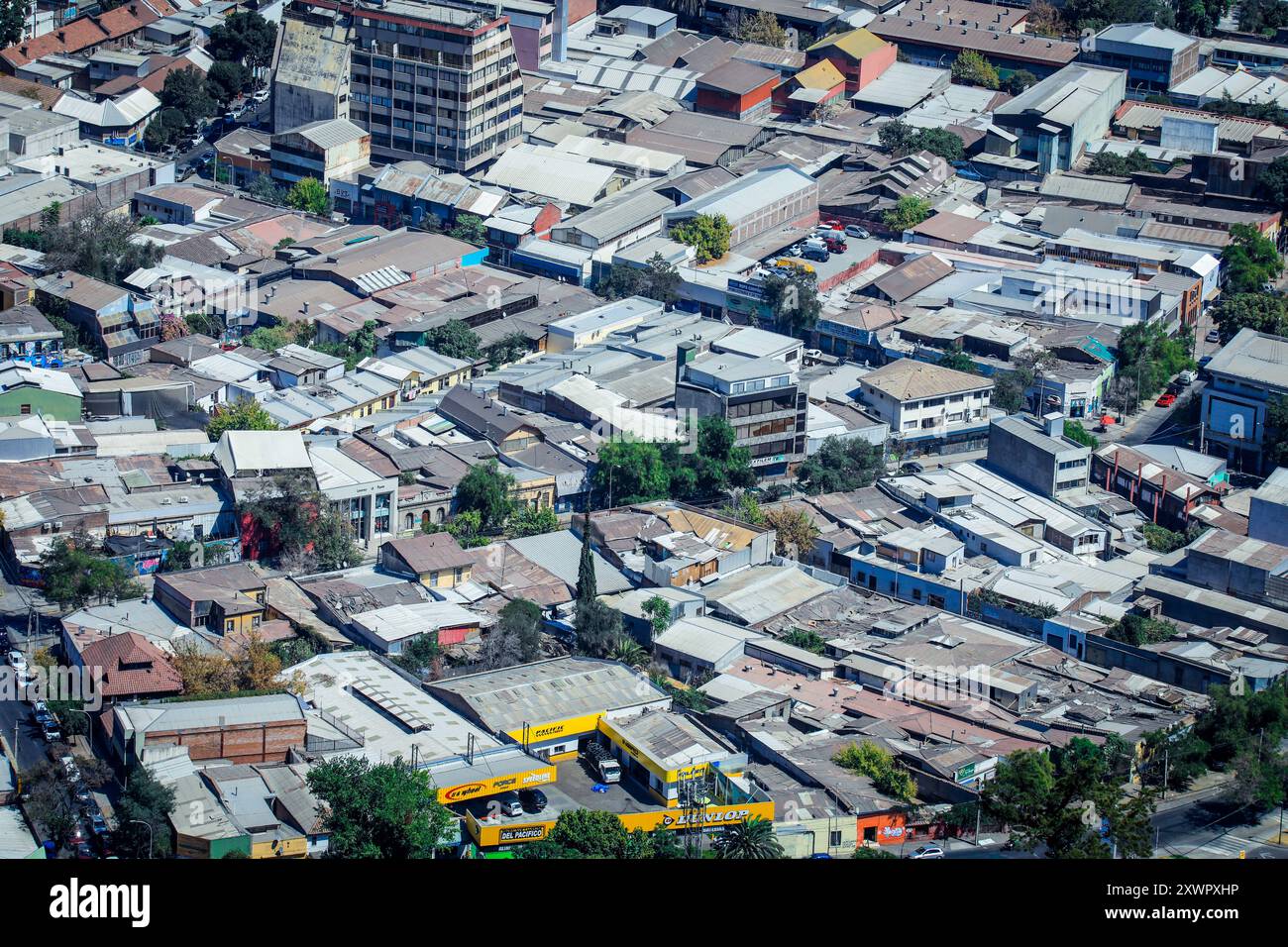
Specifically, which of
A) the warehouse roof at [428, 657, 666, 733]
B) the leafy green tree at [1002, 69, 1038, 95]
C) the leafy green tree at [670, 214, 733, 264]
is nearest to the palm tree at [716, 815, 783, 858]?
the warehouse roof at [428, 657, 666, 733]

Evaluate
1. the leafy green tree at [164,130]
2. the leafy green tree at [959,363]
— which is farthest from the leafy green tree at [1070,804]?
the leafy green tree at [164,130]

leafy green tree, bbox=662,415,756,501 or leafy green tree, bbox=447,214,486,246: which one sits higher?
leafy green tree, bbox=447,214,486,246

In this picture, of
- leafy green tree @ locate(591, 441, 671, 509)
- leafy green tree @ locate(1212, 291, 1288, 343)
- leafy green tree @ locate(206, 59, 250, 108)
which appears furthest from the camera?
leafy green tree @ locate(206, 59, 250, 108)

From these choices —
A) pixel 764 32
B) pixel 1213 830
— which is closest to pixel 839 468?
pixel 1213 830

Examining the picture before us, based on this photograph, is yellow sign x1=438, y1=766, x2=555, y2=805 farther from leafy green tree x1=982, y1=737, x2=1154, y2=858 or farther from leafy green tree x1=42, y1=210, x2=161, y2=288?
leafy green tree x1=42, y1=210, x2=161, y2=288

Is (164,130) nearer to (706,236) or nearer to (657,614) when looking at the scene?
(706,236)
